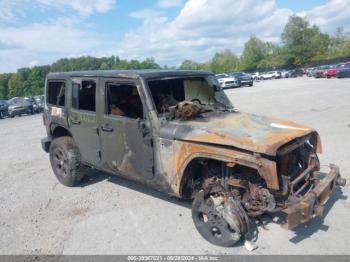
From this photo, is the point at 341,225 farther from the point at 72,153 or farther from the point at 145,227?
the point at 72,153

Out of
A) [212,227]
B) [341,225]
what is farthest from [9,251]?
[341,225]

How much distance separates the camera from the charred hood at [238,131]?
3.61 m

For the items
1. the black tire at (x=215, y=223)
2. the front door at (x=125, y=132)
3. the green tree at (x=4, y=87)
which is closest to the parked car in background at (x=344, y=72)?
the front door at (x=125, y=132)

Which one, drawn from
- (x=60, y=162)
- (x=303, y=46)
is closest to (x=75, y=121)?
(x=60, y=162)

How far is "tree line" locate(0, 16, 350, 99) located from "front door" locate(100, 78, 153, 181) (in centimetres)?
5612

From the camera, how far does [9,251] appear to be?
4.23 m

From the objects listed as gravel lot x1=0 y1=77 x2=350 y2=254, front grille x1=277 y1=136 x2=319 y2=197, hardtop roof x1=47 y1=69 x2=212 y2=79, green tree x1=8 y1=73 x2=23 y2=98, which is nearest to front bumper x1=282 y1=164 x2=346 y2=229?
front grille x1=277 y1=136 x2=319 y2=197

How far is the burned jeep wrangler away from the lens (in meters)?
3.74

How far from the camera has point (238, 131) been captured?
3.96 metres

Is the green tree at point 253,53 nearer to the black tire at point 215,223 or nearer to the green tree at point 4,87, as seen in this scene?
the green tree at point 4,87

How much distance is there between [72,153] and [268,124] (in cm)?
341

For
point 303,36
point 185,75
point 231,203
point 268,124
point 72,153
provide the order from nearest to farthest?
1. point 231,203
2. point 268,124
3. point 185,75
4. point 72,153
5. point 303,36

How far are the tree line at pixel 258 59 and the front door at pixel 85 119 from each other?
55434 millimetres

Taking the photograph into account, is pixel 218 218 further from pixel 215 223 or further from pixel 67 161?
pixel 67 161
